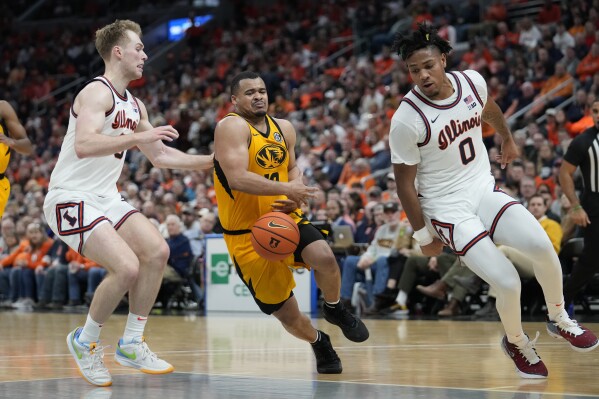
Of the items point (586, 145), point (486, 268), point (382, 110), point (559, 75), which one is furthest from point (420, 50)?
point (382, 110)

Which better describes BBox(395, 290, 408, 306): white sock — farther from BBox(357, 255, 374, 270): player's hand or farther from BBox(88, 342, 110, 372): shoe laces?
BBox(88, 342, 110, 372): shoe laces

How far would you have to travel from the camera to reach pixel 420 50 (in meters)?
6.38

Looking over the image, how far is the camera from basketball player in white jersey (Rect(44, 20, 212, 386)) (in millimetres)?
6363

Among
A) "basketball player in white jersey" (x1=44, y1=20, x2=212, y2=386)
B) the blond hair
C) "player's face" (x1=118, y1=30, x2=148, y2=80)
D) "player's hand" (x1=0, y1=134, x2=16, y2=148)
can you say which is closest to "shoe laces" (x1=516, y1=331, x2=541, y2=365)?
"basketball player in white jersey" (x1=44, y1=20, x2=212, y2=386)

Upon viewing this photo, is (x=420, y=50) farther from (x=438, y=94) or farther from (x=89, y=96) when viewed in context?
(x=89, y=96)

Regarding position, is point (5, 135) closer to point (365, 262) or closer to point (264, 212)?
point (264, 212)

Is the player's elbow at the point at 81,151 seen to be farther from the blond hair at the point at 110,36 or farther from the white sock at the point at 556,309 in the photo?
the white sock at the point at 556,309

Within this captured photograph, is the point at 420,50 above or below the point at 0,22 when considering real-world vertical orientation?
below

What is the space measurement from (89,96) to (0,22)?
28.8 metres

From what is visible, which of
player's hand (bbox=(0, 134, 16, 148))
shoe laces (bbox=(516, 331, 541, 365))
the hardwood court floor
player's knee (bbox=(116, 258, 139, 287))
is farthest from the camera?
player's hand (bbox=(0, 134, 16, 148))

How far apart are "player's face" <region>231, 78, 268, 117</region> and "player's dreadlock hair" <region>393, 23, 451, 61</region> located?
1.01 meters

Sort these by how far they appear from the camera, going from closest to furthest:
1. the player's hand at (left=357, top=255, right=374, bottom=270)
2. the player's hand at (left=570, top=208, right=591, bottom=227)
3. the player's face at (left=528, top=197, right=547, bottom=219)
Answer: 1. the player's hand at (left=570, top=208, right=591, bottom=227)
2. the player's face at (left=528, top=197, right=547, bottom=219)
3. the player's hand at (left=357, top=255, right=374, bottom=270)

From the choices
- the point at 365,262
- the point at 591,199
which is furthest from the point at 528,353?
the point at 365,262

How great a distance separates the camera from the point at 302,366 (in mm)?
7383
